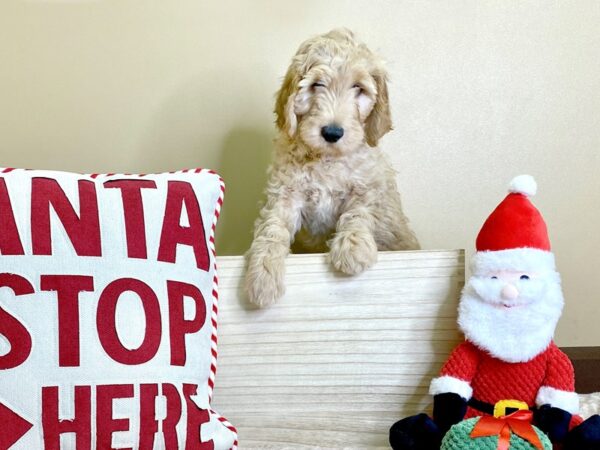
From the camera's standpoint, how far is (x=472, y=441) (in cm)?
89

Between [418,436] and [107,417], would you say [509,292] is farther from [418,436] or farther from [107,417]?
[107,417]

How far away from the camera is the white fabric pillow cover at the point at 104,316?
878 mm

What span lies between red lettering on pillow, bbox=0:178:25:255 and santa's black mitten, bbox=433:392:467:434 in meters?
A: 0.69

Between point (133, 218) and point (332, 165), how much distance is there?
45 cm

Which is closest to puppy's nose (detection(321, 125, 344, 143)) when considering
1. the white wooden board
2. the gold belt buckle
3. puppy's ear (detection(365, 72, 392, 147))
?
puppy's ear (detection(365, 72, 392, 147))

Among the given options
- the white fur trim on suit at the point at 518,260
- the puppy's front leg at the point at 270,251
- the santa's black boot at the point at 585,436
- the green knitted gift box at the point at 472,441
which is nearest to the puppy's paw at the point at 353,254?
the puppy's front leg at the point at 270,251

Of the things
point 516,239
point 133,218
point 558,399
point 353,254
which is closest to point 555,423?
point 558,399

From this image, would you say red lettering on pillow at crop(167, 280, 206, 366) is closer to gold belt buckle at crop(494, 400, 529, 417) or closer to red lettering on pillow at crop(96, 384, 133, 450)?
red lettering on pillow at crop(96, 384, 133, 450)

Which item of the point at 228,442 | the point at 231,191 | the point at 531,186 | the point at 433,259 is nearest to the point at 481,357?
the point at 433,259

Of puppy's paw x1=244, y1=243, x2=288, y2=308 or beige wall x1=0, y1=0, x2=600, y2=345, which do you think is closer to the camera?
puppy's paw x1=244, y1=243, x2=288, y2=308

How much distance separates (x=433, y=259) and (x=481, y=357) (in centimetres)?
19

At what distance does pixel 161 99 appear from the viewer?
1.58m

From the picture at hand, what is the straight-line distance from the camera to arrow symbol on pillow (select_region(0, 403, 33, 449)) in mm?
852

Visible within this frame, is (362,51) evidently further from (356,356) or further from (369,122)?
(356,356)
